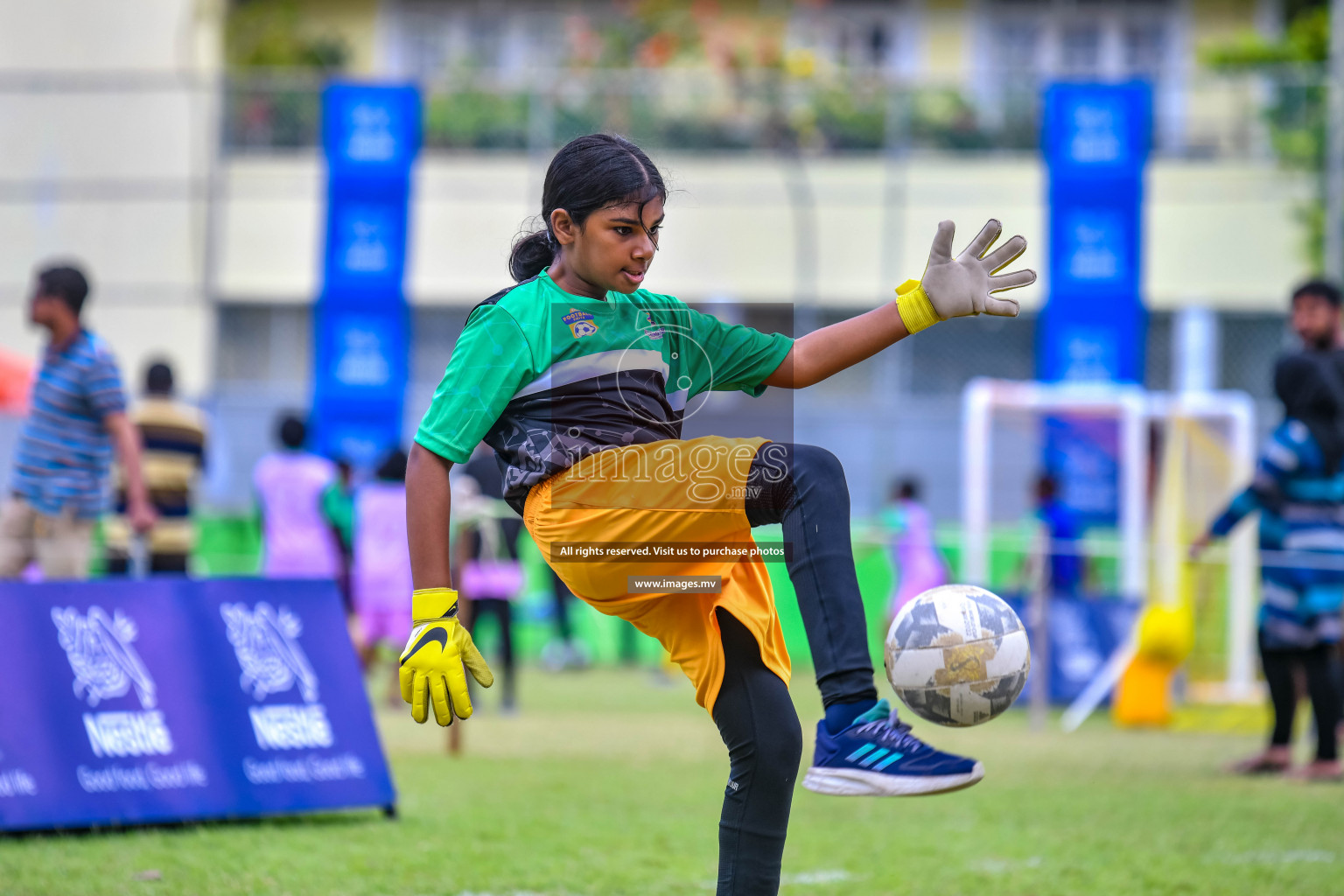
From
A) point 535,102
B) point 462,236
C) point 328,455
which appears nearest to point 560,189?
point 328,455

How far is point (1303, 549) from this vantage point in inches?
300

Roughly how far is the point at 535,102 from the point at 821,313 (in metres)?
4.17

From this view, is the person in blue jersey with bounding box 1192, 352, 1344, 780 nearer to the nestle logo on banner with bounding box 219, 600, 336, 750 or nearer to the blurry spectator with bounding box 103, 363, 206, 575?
the nestle logo on banner with bounding box 219, 600, 336, 750

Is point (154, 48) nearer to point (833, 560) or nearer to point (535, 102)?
point (535, 102)

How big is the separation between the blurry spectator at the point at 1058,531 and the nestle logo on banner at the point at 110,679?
853 centimetres

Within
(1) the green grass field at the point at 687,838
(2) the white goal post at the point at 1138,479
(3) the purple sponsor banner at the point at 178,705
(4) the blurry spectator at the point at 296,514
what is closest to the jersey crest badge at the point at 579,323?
(1) the green grass field at the point at 687,838

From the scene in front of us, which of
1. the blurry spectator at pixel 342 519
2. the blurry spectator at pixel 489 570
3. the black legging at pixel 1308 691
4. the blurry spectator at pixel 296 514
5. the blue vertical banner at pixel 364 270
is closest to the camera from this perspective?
the black legging at pixel 1308 691

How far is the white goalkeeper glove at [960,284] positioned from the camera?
11.1 feet

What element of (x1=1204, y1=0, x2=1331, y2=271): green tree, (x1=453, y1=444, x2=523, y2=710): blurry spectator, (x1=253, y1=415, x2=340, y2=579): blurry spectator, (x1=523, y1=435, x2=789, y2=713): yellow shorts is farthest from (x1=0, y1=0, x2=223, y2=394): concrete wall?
(x1=523, y1=435, x2=789, y2=713): yellow shorts

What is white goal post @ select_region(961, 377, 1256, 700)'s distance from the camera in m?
11.7

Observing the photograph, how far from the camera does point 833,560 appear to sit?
3178 mm

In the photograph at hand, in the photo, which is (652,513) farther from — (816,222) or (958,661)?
(816,222)

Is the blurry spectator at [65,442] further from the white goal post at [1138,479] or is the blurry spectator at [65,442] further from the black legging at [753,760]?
the white goal post at [1138,479]

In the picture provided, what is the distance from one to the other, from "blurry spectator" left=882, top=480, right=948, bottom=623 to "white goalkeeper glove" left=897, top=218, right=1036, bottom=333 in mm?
8713
